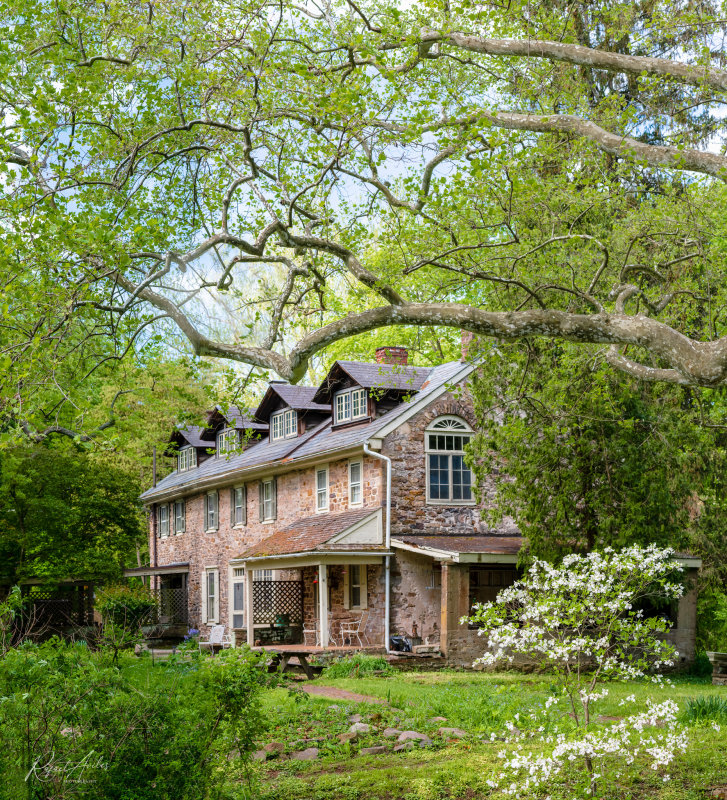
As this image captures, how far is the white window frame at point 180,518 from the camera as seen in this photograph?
109ft

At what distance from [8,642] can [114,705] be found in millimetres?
1259

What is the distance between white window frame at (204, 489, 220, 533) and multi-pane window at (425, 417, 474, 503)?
34.4 ft

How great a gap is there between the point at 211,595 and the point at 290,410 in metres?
7.26

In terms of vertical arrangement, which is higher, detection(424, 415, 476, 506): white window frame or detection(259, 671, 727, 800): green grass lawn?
detection(424, 415, 476, 506): white window frame

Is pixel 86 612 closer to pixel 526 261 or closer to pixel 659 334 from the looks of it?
pixel 526 261

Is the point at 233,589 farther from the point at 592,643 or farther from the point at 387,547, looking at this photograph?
the point at 592,643

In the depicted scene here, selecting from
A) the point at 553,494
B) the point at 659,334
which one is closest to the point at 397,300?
the point at 659,334

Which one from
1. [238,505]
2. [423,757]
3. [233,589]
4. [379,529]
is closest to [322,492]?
[379,529]

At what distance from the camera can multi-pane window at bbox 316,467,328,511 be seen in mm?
23906

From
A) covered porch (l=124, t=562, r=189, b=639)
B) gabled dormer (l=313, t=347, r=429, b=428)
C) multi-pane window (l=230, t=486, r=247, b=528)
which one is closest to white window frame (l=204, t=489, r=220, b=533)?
multi-pane window (l=230, t=486, r=247, b=528)

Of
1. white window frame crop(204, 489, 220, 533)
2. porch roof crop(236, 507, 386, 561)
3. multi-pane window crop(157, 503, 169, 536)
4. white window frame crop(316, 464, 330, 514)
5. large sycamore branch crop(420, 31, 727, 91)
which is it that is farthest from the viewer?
multi-pane window crop(157, 503, 169, 536)

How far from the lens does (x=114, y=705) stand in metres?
5.41

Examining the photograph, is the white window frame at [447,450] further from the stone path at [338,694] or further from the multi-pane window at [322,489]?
the stone path at [338,694]

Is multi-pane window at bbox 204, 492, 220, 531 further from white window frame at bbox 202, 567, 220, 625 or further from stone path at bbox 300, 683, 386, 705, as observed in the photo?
stone path at bbox 300, 683, 386, 705
